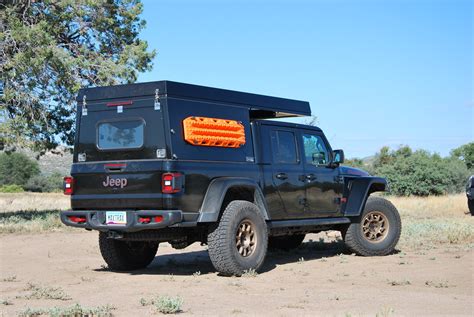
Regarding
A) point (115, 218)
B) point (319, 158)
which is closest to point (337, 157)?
point (319, 158)

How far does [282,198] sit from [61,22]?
14186mm

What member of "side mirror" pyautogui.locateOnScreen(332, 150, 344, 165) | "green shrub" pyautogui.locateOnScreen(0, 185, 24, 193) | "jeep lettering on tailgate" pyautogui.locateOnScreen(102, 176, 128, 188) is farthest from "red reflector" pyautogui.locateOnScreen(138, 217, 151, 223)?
"green shrub" pyautogui.locateOnScreen(0, 185, 24, 193)

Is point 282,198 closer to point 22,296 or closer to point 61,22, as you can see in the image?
point 22,296

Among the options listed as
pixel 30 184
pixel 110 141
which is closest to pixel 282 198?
pixel 110 141

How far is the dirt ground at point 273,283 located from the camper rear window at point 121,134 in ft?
5.97

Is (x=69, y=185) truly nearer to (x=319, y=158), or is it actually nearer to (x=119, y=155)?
(x=119, y=155)

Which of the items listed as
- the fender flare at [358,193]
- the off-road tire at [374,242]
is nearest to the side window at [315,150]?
the fender flare at [358,193]

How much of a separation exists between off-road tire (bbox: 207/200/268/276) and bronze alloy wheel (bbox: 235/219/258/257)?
0.02 meters

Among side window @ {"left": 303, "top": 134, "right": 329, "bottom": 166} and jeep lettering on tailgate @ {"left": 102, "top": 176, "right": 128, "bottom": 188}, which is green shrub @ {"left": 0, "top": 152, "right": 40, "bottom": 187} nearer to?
side window @ {"left": 303, "top": 134, "right": 329, "bottom": 166}

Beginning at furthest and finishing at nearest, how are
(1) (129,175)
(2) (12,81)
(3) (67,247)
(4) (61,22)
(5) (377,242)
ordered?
(4) (61,22), (2) (12,81), (3) (67,247), (5) (377,242), (1) (129,175)

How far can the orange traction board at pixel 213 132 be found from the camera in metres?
9.24

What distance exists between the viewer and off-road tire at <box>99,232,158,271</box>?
1048cm

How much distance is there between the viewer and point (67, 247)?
46.4 ft

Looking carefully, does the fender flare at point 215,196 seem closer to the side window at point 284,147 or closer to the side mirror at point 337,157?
the side window at point 284,147
